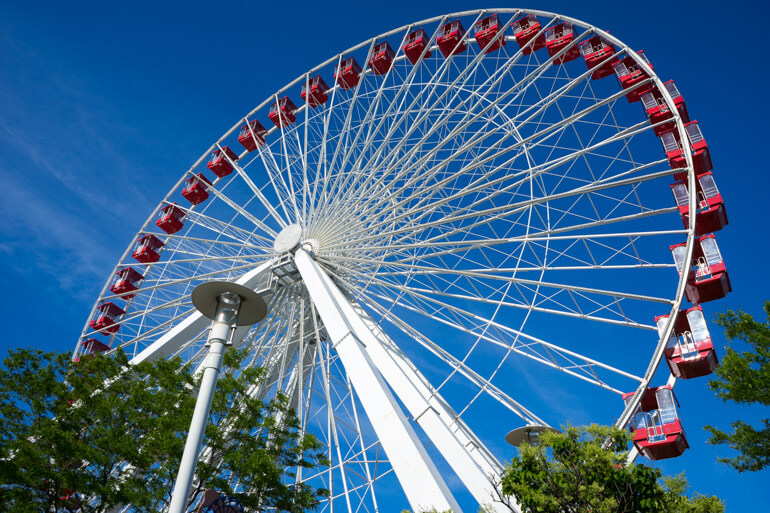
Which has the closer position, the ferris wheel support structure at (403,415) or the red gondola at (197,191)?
the ferris wheel support structure at (403,415)

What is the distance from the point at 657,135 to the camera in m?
18.6

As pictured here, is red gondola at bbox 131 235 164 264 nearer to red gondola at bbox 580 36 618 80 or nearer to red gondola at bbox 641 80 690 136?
red gondola at bbox 580 36 618 80

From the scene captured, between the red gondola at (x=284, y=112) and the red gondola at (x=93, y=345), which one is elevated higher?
the red gondola at (x=284, y=112)

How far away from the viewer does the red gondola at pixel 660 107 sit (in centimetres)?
1856

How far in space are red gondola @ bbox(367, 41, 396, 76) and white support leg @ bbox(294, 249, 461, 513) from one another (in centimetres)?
1079

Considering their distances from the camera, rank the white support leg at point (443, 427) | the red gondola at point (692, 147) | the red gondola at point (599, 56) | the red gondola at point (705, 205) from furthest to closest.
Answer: the red gondola at point (599, 56), the red gondola at point (692, 147), the red gondola at point (705, 205), the white support leg at point (443, 427)

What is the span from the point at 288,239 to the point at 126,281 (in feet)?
31.7

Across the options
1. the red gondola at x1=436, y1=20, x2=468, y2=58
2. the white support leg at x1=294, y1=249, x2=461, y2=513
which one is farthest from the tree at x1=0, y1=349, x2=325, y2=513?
the red gondola at x1=436, y1=20, x2=468, y2=58

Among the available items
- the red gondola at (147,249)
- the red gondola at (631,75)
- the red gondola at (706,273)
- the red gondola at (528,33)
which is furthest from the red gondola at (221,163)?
the red gondola at (706,273)

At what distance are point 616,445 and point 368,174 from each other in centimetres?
1339

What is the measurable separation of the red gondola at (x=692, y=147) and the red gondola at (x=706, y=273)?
213 cm

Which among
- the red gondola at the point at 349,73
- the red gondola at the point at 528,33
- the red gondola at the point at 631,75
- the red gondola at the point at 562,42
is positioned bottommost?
the red gondola at the point at 631,75

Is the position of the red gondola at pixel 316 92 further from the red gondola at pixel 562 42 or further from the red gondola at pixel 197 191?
the red gondola at pixel 562 42

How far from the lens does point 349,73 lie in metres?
25.7
